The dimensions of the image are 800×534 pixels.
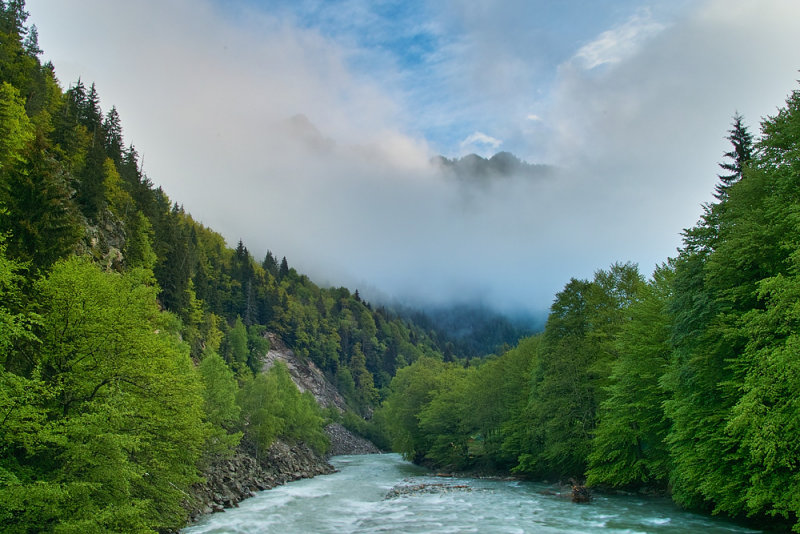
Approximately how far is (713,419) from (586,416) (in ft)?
68.9

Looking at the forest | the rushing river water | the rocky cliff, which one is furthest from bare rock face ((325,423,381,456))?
the forest

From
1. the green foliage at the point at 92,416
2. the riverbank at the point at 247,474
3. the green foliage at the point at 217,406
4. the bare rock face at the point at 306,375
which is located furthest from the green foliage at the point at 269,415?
the bare rock face at the point at 306,375

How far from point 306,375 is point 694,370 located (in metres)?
138

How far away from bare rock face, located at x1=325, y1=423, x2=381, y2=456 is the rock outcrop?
38718 millimetres

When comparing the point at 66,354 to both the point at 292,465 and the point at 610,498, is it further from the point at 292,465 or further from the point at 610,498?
the point at 292,465

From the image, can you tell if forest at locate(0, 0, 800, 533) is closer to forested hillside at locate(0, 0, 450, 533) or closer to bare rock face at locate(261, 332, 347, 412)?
forested hillside at locate(0, 0, 450, 533)

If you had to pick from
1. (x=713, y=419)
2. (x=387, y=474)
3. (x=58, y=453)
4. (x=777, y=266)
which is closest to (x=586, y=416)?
(x=713, y=419)

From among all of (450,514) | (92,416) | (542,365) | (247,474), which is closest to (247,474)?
(247,474)

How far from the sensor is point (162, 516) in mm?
23578

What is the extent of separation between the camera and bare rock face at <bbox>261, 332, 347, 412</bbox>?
142 meters

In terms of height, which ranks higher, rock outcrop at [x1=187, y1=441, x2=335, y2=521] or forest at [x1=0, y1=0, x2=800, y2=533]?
forest at [x1=0, y1=0, x2=800, y2=533]

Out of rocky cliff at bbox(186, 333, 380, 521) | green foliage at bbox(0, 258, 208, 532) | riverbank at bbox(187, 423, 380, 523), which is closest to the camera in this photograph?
green foliage at bbox(0, 258, 208, 532)

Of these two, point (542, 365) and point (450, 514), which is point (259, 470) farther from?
point (542, 365)

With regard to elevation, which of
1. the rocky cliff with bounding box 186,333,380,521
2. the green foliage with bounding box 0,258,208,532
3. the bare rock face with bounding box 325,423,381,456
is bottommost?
the bare rock face with bounding box 325,423,381,456
